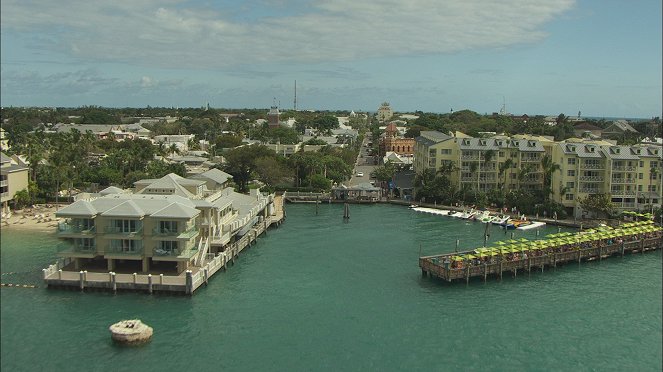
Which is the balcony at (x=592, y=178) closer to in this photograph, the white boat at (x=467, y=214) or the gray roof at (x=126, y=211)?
the white boat at (x=467, y=214)

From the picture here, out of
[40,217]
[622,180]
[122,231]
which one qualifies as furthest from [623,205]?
[40,217]

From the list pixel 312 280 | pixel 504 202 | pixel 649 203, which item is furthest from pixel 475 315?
pixel 649 203

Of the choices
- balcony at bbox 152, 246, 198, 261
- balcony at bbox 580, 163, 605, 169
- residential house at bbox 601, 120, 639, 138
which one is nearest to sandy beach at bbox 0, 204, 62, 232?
balcony at bbox 152, 246, 198, 261

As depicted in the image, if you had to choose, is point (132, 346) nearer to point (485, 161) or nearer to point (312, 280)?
point (312, 280)

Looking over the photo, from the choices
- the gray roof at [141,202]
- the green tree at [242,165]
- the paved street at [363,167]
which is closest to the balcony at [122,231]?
the gray roof at [141,202]

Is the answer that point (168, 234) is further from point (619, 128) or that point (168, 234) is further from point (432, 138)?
point (619, 128)
